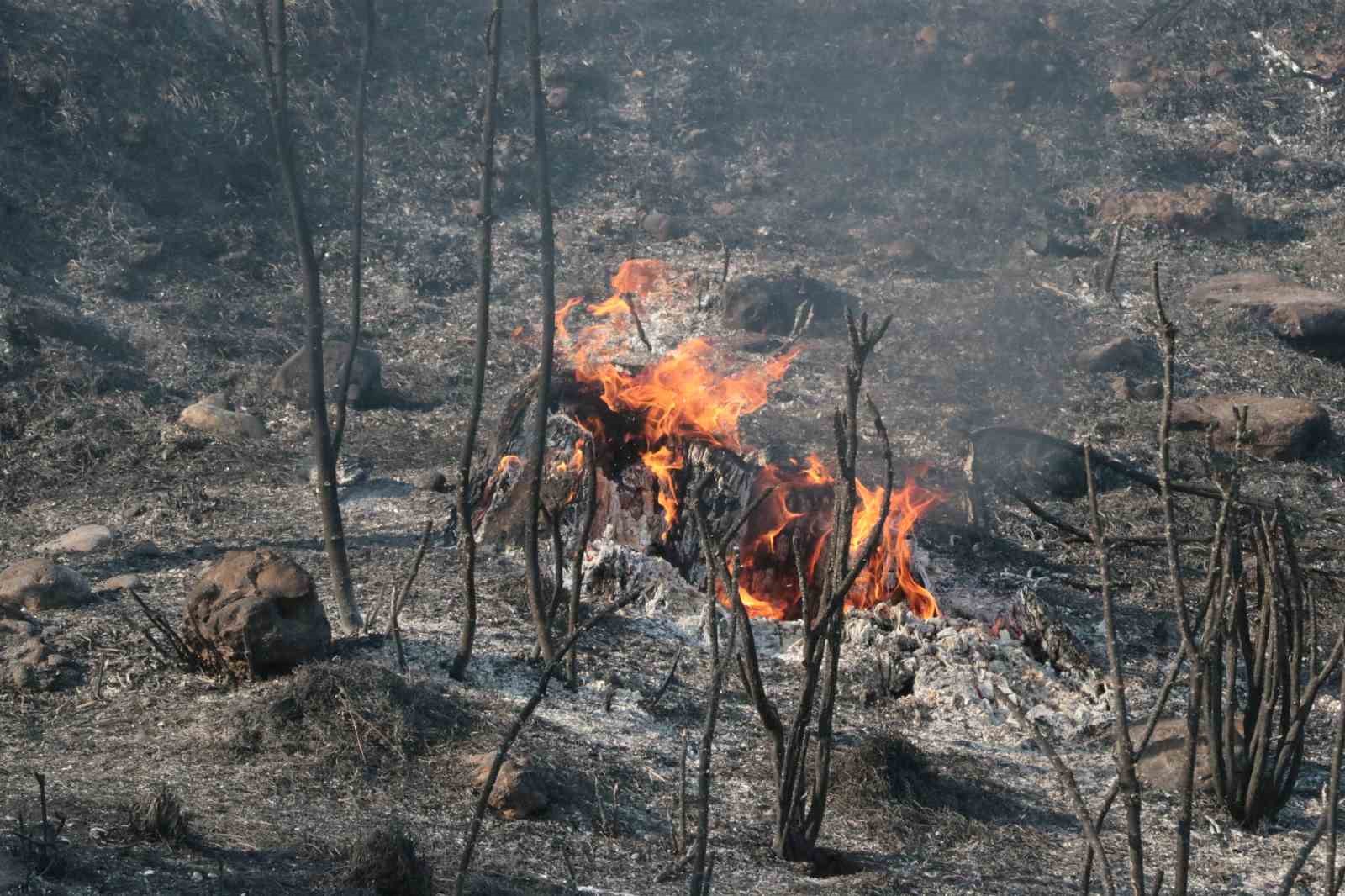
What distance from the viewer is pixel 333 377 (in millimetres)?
11422

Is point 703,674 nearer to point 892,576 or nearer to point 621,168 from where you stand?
point 892,576

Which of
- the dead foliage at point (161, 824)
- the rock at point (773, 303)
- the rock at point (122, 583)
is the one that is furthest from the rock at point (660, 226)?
the dead foliage at point (161, 824)

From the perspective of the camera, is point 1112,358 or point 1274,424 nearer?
point 1274,424

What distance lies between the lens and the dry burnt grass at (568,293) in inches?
213

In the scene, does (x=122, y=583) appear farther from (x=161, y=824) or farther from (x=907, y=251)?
(x=907, y=251)

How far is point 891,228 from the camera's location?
15.2m

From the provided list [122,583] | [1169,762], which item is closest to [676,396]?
[122,583]

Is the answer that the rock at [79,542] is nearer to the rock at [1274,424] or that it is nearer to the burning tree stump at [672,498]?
the burning tree stump at [672,498]

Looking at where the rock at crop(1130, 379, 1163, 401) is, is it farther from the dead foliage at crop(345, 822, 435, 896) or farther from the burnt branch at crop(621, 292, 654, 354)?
the dead foliage at crop(345, 822, 435, 896)

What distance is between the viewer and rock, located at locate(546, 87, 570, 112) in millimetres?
17109

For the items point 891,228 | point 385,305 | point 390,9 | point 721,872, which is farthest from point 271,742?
point 390,9

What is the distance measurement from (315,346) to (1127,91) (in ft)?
45.1

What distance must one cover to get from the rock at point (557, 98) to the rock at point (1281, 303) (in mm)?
8073

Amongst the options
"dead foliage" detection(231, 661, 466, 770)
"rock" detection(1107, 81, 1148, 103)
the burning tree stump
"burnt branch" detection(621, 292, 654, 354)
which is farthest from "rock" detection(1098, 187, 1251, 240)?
"dead foliage" detection(231, 661, 466, 770)
